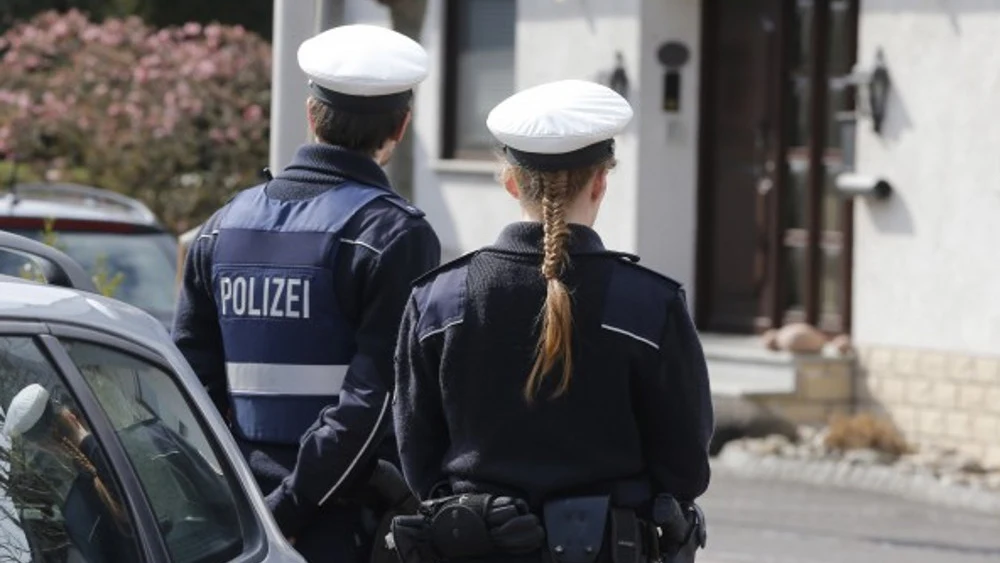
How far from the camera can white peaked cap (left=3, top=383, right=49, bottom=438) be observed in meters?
3.52

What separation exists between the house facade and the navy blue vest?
28.1 ft

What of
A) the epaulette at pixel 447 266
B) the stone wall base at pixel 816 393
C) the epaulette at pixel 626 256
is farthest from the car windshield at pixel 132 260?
the epaulette at pixel 626 256

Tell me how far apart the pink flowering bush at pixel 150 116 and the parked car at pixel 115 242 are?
8150mm

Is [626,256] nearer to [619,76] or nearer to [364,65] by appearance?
[364,65]

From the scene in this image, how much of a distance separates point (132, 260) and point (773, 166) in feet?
19.0

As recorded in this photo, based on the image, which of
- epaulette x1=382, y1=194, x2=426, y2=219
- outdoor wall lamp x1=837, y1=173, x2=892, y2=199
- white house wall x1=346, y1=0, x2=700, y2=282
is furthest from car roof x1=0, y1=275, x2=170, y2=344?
white house wall x1=346, y1=0, x2=700, y2=282

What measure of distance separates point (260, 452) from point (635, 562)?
108cm

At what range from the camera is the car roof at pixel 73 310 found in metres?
3.59

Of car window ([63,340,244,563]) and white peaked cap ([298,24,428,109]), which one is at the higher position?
white peaked cap ([298,24,428,109])

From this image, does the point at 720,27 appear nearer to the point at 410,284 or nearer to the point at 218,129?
the point at 218,129

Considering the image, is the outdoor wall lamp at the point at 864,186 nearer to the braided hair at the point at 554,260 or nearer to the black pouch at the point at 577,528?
the braided hair at the point at 554,260

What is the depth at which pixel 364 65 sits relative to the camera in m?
4.94

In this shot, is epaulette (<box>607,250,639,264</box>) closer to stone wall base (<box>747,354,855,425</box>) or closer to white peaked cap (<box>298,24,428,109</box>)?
white peaked cap (<box>298,24,428,109</box>)

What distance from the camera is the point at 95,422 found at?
3611 mm
